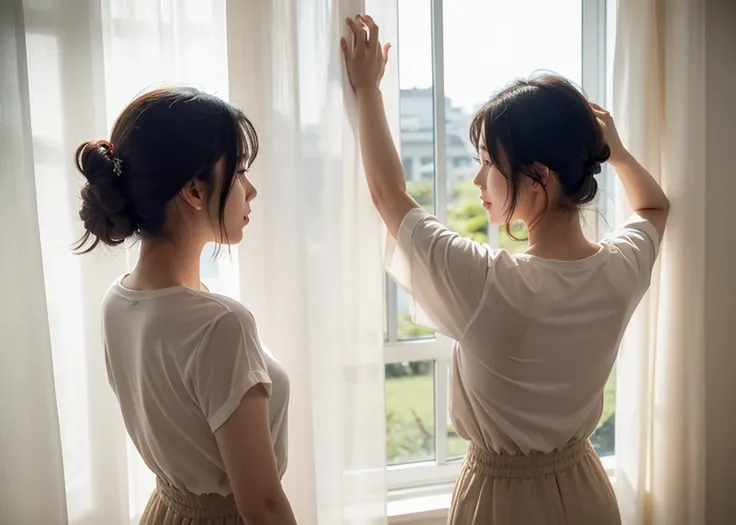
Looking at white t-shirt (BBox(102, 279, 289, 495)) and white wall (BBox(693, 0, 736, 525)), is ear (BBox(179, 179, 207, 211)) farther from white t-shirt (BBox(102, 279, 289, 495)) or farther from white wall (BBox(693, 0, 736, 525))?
white wall (BBox(693, 0, 736, 525))

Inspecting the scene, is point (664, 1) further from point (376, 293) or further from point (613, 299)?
point (376, 293)

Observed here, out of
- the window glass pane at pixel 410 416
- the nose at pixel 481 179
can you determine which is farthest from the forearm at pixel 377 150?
the window glass pane at pixel 410 416

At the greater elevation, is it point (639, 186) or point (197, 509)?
point (639, 186)

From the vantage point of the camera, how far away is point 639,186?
5.41ft

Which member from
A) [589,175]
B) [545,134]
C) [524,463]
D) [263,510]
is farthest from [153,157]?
[524,463]

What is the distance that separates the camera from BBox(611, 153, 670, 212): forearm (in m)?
1.63

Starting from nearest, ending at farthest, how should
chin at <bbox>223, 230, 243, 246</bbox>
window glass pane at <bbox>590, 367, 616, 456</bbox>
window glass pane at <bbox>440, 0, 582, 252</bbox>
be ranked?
chin at <bbox>223, 230, 243, 246</bbox>, window glass pane at <bbox>440, 0, 582, 252</bbox>, window glass pane at <bbox>590, 367, 616, 456</bbox>

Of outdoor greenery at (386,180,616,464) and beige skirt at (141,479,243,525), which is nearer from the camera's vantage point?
beige skirt at (141,479,243,525)

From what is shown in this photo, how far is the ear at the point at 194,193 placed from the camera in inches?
45.4

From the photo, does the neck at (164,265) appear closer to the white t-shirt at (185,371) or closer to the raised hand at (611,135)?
the white t-shirt at (185,371)

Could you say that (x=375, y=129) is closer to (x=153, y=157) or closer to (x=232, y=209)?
(x=232, y=209)

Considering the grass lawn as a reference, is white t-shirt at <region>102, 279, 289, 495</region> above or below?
above

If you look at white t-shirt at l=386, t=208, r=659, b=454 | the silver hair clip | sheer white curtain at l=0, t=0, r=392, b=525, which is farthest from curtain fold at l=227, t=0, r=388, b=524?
the silver hair clip

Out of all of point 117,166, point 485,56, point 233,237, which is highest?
point 485,56
